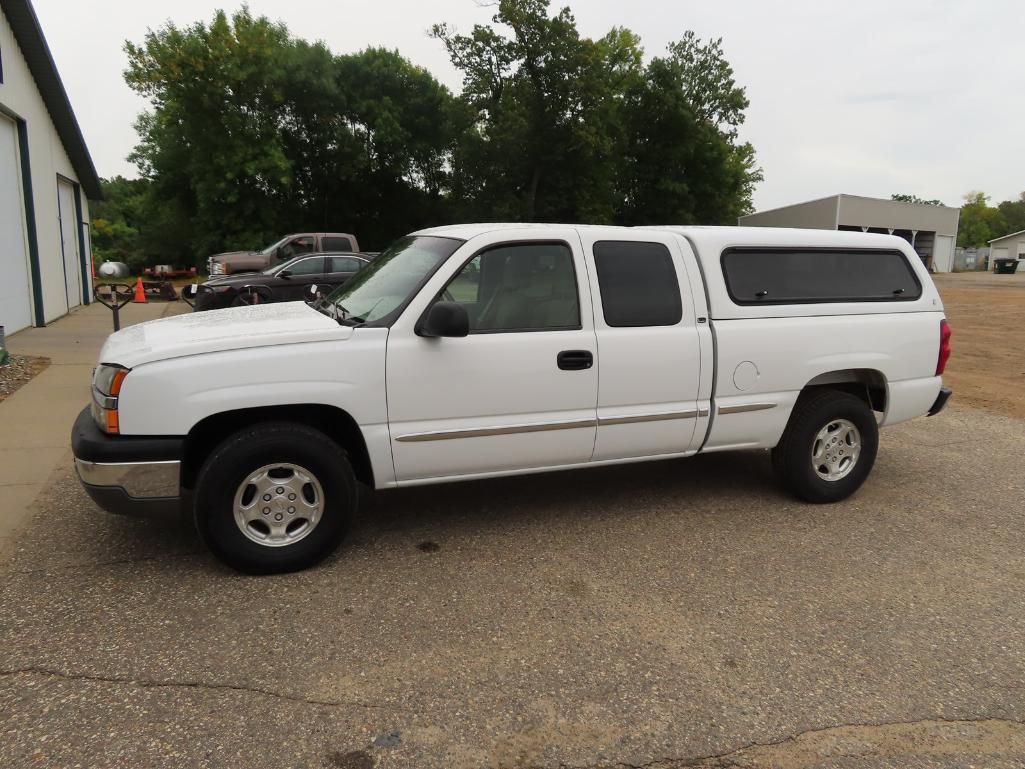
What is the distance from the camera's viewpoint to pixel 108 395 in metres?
3.71

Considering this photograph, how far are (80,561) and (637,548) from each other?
3.09 meters

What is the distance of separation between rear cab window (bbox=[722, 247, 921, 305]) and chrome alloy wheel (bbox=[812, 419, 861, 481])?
0.88 metres

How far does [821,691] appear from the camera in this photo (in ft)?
10.1

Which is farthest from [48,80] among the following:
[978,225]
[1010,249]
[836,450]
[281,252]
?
[978,225]

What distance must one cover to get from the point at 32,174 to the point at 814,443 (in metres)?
15.3

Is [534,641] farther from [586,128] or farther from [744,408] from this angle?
[586,128]

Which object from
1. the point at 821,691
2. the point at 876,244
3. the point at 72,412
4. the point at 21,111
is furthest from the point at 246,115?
the point at 821,691

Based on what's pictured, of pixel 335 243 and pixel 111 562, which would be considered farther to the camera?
pixel 335 243

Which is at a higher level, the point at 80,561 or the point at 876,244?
the point at 876,244

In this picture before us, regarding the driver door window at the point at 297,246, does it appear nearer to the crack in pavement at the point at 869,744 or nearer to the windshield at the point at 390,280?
the windshield at the point at 390,280

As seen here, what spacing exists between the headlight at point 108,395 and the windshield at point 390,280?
118 cm

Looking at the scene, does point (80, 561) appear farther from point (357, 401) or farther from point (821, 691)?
point (821, 691)

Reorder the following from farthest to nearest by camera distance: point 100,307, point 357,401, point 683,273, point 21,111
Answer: point 100,307, point 21,111, point 683,273, point 357,401

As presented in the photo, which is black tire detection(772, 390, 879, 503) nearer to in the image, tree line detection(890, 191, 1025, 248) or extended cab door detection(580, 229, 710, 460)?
extended cab door detection(580, 229, 710, 460)
